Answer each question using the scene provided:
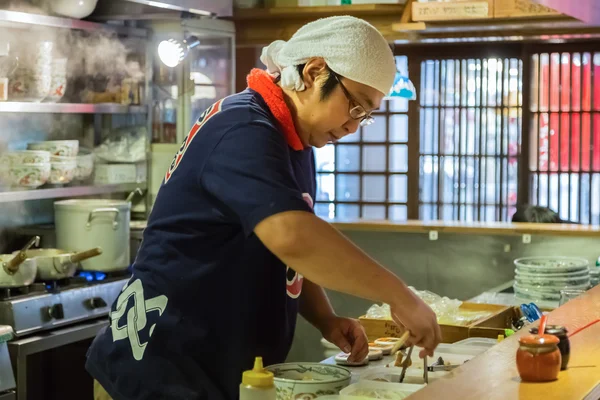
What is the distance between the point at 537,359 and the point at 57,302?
2.73m

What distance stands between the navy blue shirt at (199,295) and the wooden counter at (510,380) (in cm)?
46

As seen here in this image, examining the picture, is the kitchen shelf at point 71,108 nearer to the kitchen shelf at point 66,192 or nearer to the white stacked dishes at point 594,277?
the kitchen shelf at point 66,192

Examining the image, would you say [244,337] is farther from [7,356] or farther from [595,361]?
[7,356]

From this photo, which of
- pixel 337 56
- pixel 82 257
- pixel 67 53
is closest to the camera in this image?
pixel 337 56

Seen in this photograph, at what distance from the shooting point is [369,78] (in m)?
2.08

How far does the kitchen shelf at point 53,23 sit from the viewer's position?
4.30 metres

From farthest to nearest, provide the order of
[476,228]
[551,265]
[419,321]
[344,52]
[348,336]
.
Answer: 1. [476,228]
2. [551,265]
3. [348,336]
4. [344,52]
5. [419,321]

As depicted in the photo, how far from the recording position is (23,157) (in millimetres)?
4562

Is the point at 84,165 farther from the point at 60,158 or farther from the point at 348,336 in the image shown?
the point at 348,336

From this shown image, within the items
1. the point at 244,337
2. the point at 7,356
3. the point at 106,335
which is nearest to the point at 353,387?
the point at 244,337

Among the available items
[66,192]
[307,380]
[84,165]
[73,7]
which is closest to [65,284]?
[66,192]

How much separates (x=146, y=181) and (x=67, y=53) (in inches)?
33.5

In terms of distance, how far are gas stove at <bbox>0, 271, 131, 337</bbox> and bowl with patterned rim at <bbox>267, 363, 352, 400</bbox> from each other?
2.11 metres

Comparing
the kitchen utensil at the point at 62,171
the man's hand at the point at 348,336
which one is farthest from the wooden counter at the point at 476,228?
the man's hand at the point at 348,336
